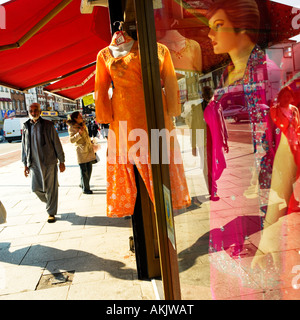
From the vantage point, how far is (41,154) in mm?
4969

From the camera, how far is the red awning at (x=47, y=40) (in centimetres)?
328

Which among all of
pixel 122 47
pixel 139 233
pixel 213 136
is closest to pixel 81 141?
pixel 139 233

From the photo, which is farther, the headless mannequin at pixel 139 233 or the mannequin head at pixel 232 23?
the headless mannequin at pixel 139 233

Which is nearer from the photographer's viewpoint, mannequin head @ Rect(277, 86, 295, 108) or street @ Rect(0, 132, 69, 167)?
mannequin head @ Rect(277, 86, 295, 108)

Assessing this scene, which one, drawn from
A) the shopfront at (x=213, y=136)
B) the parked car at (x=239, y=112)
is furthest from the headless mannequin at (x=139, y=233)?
the parked car at (x=239, y=112)

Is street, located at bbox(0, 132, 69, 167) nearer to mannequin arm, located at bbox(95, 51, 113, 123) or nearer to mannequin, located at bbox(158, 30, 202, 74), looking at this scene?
mannequin arm, located at bbox(95, 51, 113, 123)

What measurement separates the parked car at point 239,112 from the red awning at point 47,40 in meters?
2.73

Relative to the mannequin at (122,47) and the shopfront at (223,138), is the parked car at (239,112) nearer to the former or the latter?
the shopfront at (223,138)

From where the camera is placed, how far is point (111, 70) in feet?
7.07

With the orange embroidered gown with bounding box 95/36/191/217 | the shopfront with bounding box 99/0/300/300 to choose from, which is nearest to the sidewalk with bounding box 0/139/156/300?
the orange embroidered gown with bounding box 95/36/191/217

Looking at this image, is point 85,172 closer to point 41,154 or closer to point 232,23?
point 41,154

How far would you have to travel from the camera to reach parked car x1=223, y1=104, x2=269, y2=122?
0.89 meters

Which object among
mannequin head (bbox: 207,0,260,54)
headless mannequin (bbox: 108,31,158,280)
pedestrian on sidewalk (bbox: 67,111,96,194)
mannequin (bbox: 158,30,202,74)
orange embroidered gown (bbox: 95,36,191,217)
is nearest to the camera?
mannequin head (bbox: 207,0,260,54)

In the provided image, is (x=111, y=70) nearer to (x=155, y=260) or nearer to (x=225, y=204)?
(x=225, y=204)
